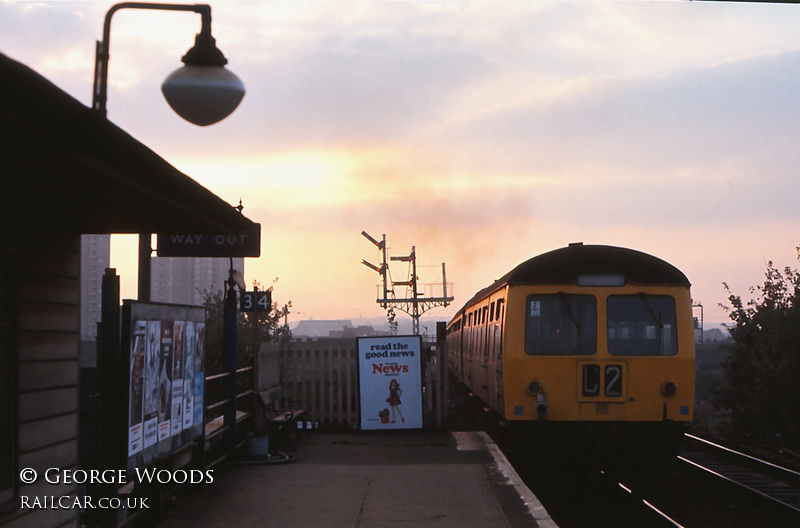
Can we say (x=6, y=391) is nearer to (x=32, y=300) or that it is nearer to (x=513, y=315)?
(x=32, y=300)

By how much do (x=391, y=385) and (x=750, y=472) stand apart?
613 cm

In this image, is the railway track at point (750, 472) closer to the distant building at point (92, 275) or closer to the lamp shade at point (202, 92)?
the lamp shade at point (202, 92)

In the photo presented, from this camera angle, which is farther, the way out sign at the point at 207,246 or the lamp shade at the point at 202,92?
the way out sign at the point at 207,246

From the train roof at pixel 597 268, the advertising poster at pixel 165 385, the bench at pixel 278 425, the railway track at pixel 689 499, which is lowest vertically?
the railway track at pixel 689 499

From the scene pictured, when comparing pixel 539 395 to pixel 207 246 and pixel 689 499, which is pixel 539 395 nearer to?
pixel 689 499

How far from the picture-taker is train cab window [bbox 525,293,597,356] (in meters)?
12.4

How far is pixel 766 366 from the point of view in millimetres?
21812

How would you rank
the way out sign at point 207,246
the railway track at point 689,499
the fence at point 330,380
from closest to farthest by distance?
1. the way out sign at point 207,246
2. the railway track at point 689,499
3. the fence at point 330,380

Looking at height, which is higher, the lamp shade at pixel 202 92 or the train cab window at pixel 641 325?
the lamp shade at pixel 202 92

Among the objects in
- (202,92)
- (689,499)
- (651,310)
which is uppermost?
(202,92)

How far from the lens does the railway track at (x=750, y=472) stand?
1266 cm

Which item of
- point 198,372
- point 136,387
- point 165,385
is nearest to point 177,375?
point 165,385

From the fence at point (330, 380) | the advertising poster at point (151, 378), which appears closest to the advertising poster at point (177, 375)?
the advertising poster at point (151, 378)

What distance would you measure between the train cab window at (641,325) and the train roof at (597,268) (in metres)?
0.28
